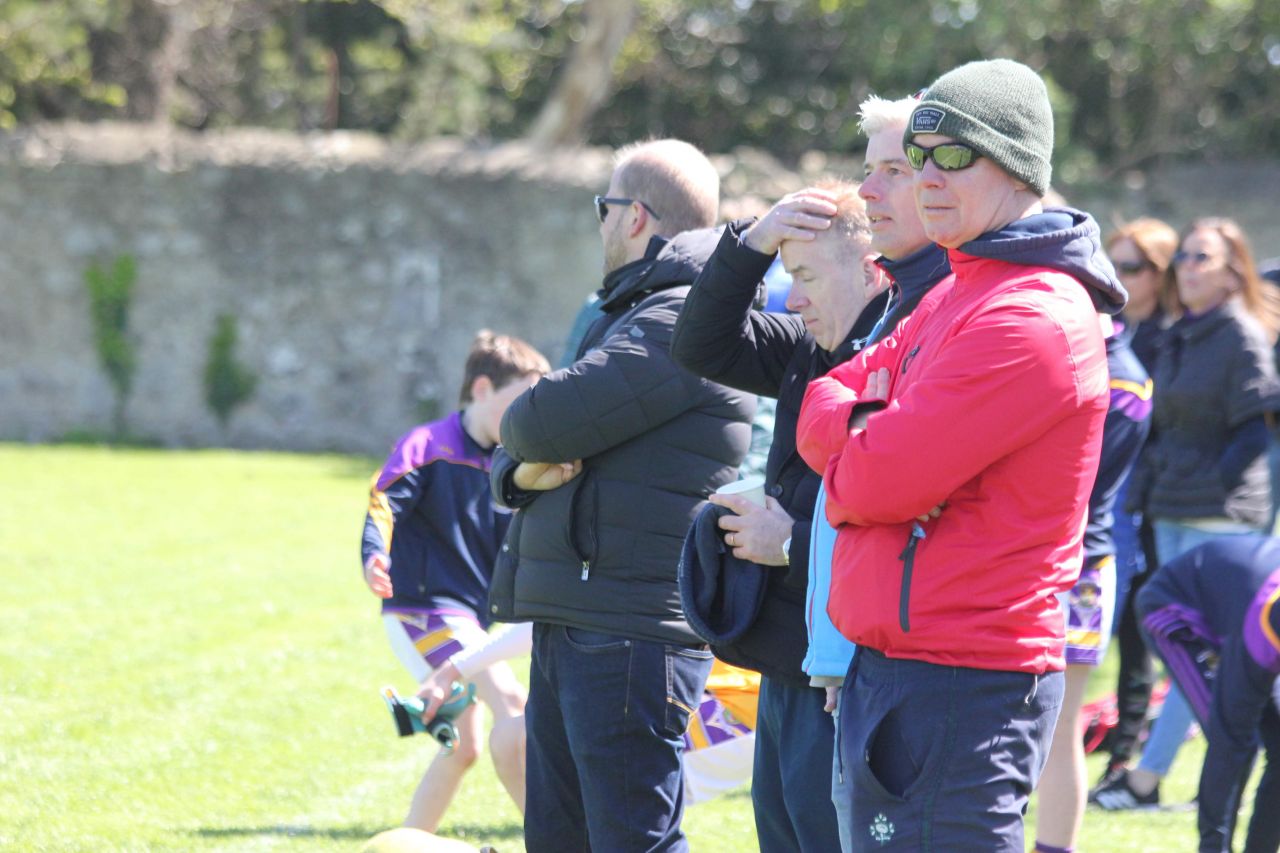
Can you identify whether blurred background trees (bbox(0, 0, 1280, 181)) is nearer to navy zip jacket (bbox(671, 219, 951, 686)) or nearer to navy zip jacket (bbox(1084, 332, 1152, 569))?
navy zip jacket (bbox(1084, 332, 1152, 569))

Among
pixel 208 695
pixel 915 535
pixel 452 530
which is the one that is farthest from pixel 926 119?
pixel 208 695

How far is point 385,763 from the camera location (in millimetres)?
5836

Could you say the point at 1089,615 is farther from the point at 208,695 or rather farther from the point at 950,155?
the point at 208,695

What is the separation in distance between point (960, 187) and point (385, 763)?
4.13 meters

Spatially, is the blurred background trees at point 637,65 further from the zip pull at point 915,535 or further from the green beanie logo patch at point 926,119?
the zip pull at point 915,535

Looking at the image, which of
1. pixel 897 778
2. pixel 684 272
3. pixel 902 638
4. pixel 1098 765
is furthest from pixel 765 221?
pixel 1098 765

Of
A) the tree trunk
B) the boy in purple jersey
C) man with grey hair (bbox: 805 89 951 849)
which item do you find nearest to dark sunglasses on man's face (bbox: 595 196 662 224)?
man with grey hair (bbox: 805 89 951 849)

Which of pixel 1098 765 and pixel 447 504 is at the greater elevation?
pixel 447 504

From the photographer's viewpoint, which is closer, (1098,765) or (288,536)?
(1098,765)

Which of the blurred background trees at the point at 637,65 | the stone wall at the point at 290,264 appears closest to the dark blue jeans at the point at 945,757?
the stone wall at the point at 290,264

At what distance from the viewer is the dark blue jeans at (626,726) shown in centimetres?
324

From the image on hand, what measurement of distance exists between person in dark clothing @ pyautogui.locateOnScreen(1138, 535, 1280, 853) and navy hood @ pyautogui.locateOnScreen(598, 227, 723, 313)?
1.88m

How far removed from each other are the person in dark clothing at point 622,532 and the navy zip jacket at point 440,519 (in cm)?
134

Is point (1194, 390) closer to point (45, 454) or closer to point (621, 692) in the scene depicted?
point (621, 692)
